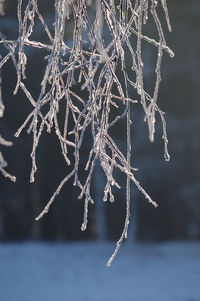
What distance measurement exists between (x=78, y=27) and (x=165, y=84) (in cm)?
1036

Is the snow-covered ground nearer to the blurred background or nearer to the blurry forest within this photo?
the blurred background

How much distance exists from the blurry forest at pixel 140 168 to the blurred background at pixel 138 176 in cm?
2

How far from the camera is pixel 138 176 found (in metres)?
12.0

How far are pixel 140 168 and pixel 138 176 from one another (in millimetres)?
166

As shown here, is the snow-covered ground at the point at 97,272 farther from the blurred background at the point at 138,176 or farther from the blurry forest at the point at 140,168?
the blurry forest at the point at 140,168

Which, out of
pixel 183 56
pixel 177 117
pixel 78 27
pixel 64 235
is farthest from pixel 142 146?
pixel 78 27

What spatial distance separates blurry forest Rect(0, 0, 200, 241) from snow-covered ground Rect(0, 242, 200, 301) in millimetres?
344

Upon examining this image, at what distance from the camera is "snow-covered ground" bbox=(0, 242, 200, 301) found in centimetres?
941

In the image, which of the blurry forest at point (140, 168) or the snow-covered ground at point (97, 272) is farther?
the blurry forest at point (140, 168)

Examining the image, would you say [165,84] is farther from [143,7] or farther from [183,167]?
[143,7]

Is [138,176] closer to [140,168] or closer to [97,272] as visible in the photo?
[140,168]

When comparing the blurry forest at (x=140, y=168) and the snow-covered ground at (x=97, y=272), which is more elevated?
the blurry forest at (x=140, y=168)

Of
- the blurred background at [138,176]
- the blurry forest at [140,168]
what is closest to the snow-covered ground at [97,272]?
the blurred background at [138,176]

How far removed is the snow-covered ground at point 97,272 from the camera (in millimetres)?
9406
